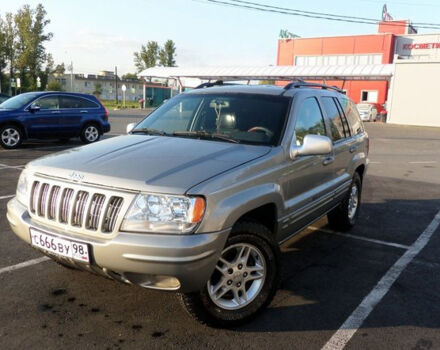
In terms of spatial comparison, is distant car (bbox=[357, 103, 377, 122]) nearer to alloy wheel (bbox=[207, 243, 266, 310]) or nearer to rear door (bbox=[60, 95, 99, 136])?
rear door (bbox=[60, 95, 99, 136])

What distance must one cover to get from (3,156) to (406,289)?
1009 centimetres

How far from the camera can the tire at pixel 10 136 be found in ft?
38.6

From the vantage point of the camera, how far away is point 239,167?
3.00 m

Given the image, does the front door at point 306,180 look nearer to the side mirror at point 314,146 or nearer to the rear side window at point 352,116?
the side mirror at point 314,146

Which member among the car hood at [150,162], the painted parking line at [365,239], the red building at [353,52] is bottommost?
the painted parking line at [365,239]

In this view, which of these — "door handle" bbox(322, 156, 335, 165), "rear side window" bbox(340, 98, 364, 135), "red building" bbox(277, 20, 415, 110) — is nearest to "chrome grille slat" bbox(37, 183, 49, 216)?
"door handle" bbox(322, 156, 335, 165)

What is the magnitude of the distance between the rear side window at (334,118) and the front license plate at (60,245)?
118 inches

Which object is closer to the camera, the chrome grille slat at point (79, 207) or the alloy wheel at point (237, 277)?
the chrome grille slat at point (79, 207)

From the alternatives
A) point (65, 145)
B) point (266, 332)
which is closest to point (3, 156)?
point (65, 145)

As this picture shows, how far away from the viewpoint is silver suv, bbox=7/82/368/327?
2623 mm

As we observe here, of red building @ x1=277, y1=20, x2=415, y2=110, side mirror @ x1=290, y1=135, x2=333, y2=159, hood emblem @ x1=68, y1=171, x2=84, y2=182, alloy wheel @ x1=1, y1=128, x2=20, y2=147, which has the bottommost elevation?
alloy wheel @ x1=1, y1=128, x2=20, y2=147

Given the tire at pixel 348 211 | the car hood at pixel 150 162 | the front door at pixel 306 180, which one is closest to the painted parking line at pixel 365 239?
the tire at pixel 348 211

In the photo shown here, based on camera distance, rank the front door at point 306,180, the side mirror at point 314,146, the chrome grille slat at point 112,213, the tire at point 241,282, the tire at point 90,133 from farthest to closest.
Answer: the tire at point 90,133, the front door at point 306,180, the side mirror at point 314,146, the tire at point 241,282, the chrome grille slat at point 112,213

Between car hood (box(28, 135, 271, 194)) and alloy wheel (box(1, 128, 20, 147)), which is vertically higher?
car hood (box(28, 135, 271, 194))
